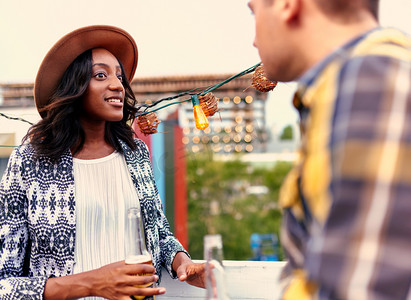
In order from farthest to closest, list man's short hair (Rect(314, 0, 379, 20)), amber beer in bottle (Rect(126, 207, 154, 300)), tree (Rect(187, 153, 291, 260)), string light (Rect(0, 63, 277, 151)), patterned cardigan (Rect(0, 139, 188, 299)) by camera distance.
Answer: tree (Rect(187, 153, 291, 260)) → string light (Rect(0, 63, 277, 151)) → patterned cardigan (Rect(0, 139, 188, 299)) → amber beer in bottle (Rect(126, 207, 154, 300)) → man's short hair (Rect(314, 0, 379, 20))

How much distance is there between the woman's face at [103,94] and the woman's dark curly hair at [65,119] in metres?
0.02

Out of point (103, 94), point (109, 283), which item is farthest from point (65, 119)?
point (109, 283)

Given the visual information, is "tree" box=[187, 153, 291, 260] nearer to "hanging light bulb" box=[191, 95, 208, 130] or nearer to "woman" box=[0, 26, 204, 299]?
"hanging light bulb" box=[191, 95, 208, 130]

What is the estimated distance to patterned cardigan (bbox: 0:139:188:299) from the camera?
4.68 ft

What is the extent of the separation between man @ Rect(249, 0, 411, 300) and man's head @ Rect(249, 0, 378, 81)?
1.7 inches

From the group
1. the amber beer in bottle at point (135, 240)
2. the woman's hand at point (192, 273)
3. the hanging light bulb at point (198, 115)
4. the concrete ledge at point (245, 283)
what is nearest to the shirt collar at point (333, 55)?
the amber beer in bottle at point (135, 240)

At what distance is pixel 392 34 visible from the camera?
53cm

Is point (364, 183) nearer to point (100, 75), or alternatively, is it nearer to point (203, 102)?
point (100, 75)

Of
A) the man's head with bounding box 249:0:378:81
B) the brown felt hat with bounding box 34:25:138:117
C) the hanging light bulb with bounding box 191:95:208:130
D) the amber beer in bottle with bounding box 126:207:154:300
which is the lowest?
the amber beer in bottle with bounding box 126:207:154:300

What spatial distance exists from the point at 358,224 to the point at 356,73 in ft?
0.49

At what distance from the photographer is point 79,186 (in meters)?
1.61

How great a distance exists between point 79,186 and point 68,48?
0.53 meters

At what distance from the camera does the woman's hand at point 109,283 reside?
1.15 meters

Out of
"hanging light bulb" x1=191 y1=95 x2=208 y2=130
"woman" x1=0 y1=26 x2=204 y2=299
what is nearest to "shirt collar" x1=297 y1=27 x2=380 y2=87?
"woman" x1=0 y1=26 x2=204 y2=299
